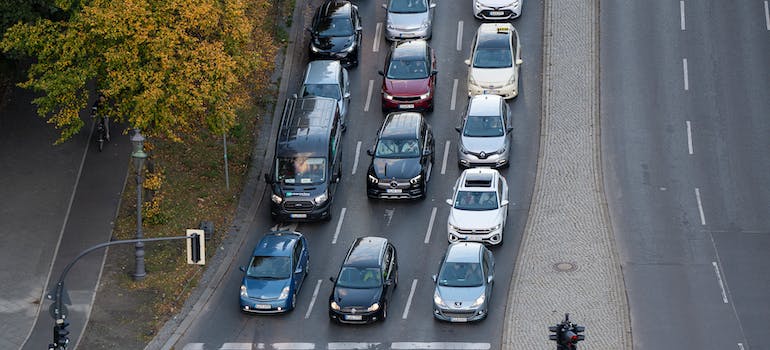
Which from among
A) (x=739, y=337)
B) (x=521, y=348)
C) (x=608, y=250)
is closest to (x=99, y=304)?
(x=521, y=348)

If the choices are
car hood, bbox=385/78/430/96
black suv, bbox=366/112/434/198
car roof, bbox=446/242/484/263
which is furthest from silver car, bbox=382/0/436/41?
car roof, bbox=446/242/484/263

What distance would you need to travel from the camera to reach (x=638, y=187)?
169 feet

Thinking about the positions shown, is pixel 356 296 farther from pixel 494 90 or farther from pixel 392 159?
pixel 494 90

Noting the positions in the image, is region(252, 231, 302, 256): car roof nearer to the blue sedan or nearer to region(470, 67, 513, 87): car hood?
the blue sedan

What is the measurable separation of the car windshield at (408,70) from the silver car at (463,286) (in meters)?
12.9

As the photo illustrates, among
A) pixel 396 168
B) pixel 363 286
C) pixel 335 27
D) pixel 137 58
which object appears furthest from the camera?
pixel 335 27

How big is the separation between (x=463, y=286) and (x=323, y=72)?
50.3 feet

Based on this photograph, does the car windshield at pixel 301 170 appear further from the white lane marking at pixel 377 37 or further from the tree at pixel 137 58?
the white lane marking at pixel 377 37

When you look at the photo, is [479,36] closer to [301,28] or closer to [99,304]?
[301,28]

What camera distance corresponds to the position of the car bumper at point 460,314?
142ft

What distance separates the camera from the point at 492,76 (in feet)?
185

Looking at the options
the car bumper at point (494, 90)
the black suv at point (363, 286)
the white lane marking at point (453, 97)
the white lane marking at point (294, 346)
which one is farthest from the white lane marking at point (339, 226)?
the car bumper at point (494, 90)

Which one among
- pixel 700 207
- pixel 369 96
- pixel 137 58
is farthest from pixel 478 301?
pixel 369 96

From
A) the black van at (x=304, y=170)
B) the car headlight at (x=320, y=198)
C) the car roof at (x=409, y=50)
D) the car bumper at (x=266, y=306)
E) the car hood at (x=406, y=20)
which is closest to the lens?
the car bumper at (x=266, y=306)
